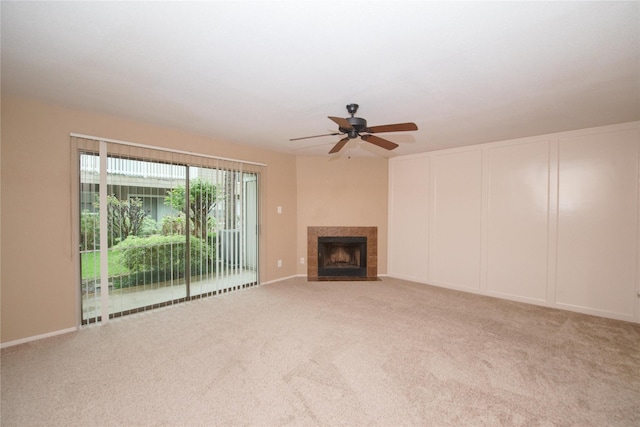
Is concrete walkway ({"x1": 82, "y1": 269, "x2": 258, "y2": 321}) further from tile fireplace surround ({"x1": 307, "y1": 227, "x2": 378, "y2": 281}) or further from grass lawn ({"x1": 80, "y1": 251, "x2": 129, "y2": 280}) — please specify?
tile fireplace surround ({"x1": 307, "y1": 227, "x2": 378, "y2": 281})

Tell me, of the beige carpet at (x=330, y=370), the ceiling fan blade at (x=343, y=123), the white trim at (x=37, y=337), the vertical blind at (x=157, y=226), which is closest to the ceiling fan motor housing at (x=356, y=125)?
the ceiling fan blade at (x=343, y=123)

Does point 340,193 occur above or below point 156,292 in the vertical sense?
above

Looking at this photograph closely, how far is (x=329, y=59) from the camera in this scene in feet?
6.68

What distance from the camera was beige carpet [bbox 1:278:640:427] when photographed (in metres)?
1.89

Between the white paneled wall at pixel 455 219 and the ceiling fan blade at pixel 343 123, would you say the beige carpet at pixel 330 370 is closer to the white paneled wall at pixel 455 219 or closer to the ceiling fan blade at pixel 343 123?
the white paneled wall at pixel 455 219

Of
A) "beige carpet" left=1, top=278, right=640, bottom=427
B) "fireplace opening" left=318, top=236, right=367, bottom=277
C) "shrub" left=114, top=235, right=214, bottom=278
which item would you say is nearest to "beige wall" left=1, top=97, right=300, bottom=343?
"beige carpet" left=1, top=278, right=640, bottom=427

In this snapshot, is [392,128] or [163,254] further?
[163,254]

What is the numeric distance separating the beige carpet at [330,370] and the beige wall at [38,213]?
323 millimetres

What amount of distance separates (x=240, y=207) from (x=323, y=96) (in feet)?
8.50

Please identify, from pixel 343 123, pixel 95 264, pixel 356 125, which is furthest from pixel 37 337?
pixel 356 125

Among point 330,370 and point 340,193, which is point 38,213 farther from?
point 340,193

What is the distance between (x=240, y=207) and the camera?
4629mm

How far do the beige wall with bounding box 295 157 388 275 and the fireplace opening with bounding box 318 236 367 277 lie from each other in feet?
1.02

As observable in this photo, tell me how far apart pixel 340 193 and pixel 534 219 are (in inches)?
126
